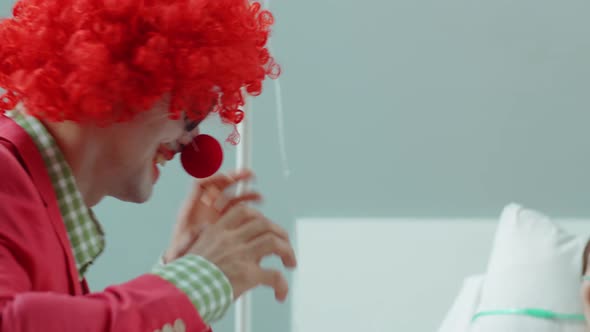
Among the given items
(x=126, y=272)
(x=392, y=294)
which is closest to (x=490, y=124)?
(x=392, y=294)

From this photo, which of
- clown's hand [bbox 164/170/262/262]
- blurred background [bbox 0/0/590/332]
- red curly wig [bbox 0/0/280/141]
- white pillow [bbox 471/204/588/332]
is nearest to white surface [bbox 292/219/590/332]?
blurred background [bbox 0/0/590/332]

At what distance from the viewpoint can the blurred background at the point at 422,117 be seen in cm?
160

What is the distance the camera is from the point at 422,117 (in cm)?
166

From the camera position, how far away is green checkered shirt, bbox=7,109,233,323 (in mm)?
713

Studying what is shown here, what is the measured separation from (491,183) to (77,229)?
1025 millimetres

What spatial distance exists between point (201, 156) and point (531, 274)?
0.77 meters

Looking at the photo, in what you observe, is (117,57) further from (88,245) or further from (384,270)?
(384,270)

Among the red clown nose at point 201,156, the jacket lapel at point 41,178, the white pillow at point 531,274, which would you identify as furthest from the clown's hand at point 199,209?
the white pillow at point 531,274

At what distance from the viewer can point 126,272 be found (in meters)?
1.87

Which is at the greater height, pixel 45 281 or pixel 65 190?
pixel 65 190

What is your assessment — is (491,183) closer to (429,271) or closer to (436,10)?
(429,271)

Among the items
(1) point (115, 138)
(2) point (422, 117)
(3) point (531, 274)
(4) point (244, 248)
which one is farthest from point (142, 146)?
(2) point (422, 117)

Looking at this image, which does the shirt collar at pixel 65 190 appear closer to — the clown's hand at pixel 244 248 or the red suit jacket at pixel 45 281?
the red suit jacket at pixel 45 281

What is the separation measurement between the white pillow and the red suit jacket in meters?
0.83
